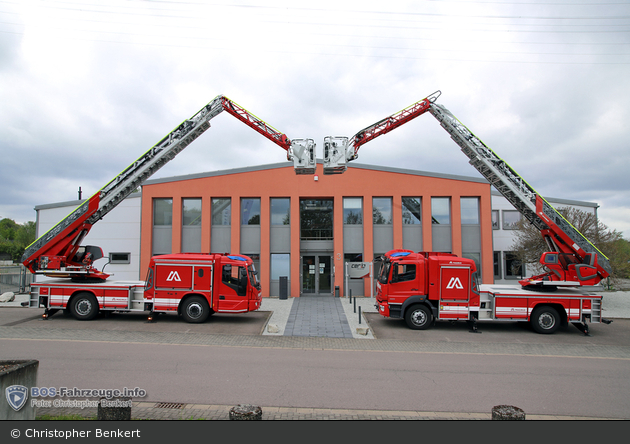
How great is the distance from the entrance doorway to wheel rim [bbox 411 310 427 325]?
25.6 feet

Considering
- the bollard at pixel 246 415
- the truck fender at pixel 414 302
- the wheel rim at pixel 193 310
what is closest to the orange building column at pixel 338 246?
the truck fender at pixel 414 302

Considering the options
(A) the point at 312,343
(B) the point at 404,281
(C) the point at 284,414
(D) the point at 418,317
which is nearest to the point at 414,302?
(D) the point at 418,317

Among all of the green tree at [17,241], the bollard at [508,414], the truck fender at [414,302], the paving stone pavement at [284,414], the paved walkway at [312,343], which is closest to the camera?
the bollard at [508,414]

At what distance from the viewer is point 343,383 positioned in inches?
277

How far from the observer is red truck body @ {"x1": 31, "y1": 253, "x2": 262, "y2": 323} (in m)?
12.9

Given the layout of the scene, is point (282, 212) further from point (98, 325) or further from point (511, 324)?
point (511, 324)

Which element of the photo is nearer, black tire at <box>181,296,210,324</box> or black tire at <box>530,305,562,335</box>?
black tire at <box>530,305,562,335</box>

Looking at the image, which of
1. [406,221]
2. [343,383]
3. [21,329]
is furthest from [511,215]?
[21,329]

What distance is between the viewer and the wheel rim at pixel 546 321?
12031mm

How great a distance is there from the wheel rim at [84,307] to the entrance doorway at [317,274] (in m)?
10.2

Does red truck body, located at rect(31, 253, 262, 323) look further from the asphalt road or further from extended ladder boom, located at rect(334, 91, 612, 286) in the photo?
extended ladder boom, located at rect(334, 91, 612, 286)

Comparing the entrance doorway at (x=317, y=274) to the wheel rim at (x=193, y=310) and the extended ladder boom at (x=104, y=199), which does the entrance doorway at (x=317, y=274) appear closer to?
the wheel rim at (x=193, y=310)
